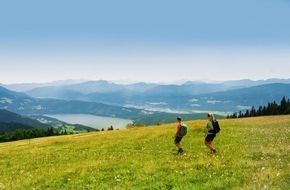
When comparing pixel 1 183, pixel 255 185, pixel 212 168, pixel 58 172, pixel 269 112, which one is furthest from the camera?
pixel 269 112

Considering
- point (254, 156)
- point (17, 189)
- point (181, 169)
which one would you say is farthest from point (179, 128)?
point (17, 189)

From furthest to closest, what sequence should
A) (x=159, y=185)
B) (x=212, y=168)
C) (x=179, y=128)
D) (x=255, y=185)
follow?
(x=179, y=128) < (x=212, y=168) < (x=159, y=185) < (x=255, y=185)

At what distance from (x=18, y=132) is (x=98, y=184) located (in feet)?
505

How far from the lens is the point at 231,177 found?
45.5 feet

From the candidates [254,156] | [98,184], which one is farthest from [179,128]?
[98,184]

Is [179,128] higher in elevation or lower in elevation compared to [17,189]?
higher

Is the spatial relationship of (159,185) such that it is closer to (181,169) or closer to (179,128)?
(181,169)

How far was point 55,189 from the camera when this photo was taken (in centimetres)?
1486

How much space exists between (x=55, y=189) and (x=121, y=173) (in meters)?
3.36

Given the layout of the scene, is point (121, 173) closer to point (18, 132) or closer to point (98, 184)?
point (98, 184)

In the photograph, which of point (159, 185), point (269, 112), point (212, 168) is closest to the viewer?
point (159, 185)

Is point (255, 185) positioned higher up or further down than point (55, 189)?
higher up

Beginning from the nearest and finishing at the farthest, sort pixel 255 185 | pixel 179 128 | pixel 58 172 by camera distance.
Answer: pixel 255 185
pixel 58 172
pixel 179 128

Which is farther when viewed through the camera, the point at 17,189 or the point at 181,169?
the point at 181,169
